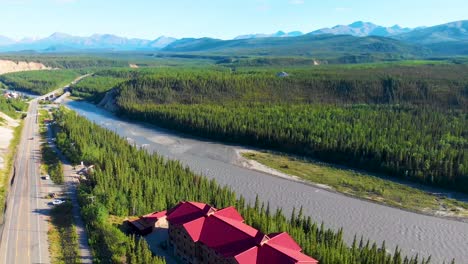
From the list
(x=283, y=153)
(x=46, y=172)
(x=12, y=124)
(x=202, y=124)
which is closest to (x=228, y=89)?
(x=202, y=124)

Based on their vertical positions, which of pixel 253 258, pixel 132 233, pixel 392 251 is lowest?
pixel 392 251

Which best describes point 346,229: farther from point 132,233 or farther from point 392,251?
point 132,233

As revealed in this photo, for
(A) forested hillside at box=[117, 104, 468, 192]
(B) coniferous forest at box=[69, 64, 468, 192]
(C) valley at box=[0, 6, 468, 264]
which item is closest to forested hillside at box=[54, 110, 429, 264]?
(C) valley at box=[0, 6, 468, 264]

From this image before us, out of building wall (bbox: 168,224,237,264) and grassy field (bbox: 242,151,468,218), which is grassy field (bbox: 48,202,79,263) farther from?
grassy field (bbox: 242,151,468,218)

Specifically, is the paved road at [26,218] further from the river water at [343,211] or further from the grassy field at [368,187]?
the grassy field at [368,187]

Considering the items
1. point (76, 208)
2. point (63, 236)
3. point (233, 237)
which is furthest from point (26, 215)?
point (233, 237)

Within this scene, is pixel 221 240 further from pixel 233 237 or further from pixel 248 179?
pixel 248 179
